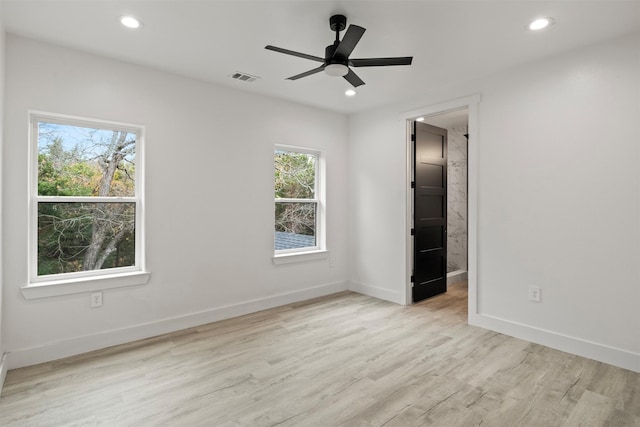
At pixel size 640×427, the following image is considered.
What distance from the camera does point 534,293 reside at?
10.7 ft

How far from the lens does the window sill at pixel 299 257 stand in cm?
437

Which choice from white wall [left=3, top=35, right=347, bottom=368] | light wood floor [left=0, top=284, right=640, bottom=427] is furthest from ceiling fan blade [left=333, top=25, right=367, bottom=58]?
light wood floor [left=0, top=284, right=640, bottom=427]

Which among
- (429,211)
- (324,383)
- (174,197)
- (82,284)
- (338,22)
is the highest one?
(338,22)

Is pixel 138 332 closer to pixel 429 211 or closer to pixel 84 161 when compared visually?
pixel 84 161

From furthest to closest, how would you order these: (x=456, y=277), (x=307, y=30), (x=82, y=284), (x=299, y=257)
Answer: (x=456, y=277) → (x=299, y=257) → (x=82, y=284) → (x=307, y=30)

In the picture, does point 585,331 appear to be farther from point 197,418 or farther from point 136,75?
point 136,75

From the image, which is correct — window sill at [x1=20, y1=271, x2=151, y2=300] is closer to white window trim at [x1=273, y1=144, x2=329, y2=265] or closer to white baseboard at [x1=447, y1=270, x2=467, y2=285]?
white window trim at [x1=273, y1=144, x2=329, y2=265]

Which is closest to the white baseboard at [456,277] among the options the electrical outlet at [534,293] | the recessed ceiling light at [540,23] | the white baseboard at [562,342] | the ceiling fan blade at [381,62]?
the white baseboard at [562,342]

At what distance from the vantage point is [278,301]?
14.3 feet

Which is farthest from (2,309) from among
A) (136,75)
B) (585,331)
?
(585,331)

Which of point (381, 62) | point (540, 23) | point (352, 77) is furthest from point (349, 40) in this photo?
point (540, 23)

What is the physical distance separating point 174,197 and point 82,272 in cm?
104

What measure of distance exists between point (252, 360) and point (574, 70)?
12.1ft

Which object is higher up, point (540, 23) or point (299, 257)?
point (540, 23)
